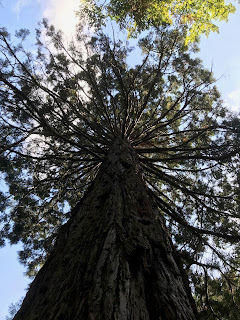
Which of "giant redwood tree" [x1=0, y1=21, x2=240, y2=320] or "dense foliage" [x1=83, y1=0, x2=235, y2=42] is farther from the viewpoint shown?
"dense foliage" [x1=83, y1=0, x2=235, y2=42]

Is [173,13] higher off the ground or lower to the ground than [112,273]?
higher

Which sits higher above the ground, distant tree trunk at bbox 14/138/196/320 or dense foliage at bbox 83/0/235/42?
dense foliage at bbox 83/0/235/42

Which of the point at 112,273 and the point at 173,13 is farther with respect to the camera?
the point at 173,13

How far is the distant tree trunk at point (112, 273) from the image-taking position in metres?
1.39

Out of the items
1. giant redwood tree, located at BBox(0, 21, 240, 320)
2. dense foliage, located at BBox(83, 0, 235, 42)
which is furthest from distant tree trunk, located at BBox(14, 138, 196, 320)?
dense foliage, located at BBox(83, 0, 235, 42)

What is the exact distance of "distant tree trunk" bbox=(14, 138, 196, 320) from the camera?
1.39m

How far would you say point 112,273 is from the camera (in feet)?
5.12

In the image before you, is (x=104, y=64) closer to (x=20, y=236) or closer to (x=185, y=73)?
(x=185, y=73)

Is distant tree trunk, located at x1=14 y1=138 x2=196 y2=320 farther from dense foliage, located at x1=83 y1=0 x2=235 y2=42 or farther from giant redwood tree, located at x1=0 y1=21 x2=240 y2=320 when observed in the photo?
dense foliage, located at x1=83 y1=0 x2=235 y2=42

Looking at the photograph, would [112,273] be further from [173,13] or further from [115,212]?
[173,13]

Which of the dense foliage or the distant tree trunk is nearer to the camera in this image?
the distant tree trunk

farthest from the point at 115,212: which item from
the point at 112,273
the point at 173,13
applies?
the point at 173,13

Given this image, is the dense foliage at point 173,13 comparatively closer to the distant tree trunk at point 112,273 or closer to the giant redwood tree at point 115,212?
the giant redwood tree at point 115,212

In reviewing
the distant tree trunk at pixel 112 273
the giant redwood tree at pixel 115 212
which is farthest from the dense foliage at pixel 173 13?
the distant tree trunk at pixel 112 273
